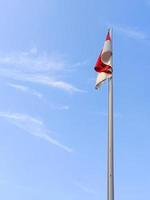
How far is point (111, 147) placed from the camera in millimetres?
22609

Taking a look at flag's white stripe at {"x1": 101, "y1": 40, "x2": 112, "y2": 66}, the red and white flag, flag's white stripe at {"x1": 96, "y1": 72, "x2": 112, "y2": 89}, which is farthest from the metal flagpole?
flag's white stripe at {"x1": 101, "y1": 40, "x2": 112, "y2": 66}

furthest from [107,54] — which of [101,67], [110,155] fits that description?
[110,155]

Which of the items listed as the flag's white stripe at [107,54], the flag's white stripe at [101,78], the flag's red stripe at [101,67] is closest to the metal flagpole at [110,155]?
the flag's white stripe at [101,78]

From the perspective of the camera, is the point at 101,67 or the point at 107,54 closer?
the point at 101,67

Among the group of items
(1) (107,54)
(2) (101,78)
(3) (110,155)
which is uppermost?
(1) (107,54)

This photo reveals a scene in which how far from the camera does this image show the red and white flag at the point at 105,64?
25700mm

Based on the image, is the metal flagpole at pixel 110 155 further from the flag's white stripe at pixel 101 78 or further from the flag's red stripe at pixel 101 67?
→ the flag's red stripe at pixel 101 67

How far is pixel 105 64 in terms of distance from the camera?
2616 cm

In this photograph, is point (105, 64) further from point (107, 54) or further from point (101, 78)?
point (101, 78)

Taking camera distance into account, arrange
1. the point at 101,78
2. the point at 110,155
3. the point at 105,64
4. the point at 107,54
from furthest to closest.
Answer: the point at 107,54 < the point at 105,64 < the point at 101,78 < the point at 110,155

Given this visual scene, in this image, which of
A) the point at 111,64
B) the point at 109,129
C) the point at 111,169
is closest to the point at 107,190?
the point at 111,169

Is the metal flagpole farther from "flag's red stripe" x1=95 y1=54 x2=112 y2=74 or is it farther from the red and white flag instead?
"flag's red stripe" x1=95 y1=54 x2=112 y2=74

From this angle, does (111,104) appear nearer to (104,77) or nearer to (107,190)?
(104,77)

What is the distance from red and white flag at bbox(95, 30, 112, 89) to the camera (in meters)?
25.7
